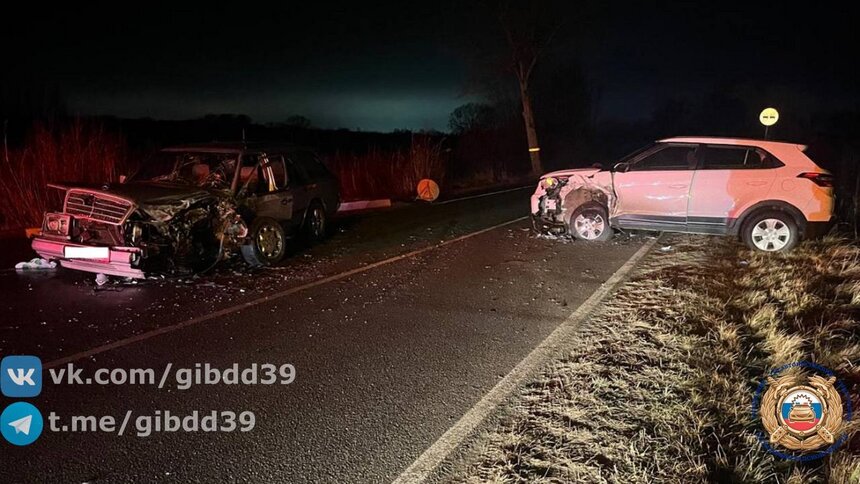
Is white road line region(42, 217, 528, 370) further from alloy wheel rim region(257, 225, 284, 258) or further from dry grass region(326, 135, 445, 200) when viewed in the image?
dry grass region(326, 135, 445, 200)

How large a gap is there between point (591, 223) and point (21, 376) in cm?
832

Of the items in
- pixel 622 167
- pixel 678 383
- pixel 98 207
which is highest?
pixel 622 167

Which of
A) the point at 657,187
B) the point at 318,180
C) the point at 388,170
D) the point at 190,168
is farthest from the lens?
the point at 388,170

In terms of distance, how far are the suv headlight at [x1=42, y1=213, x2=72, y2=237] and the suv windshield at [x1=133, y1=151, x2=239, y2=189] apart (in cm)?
142

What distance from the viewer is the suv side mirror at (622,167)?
9.53 metres

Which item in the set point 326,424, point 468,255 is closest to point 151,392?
point 326,424

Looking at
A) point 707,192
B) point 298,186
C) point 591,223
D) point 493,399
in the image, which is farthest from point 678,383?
point 298,186

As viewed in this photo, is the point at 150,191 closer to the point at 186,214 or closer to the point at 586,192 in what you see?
the point at 186,214

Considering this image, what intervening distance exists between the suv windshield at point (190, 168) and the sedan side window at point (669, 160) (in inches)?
257

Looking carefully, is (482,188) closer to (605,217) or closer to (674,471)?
(605,217)

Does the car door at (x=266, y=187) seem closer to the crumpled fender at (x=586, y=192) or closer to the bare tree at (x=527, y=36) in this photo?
the crumpled fender at (x=586, y=192)

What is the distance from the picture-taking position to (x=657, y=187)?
9.28 m

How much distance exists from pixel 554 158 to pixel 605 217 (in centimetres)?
2902

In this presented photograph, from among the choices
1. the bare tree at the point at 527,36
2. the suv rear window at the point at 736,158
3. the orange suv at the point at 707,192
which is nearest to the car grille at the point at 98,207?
the orange suv at the point at 707,192
